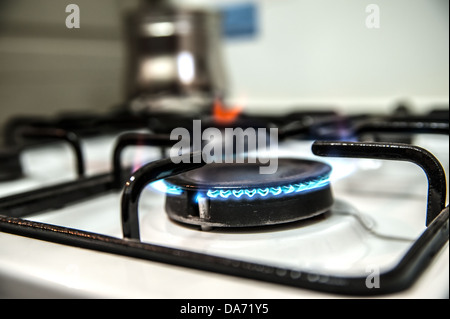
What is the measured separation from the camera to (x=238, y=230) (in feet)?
1.23

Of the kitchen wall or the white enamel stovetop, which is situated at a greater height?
the kitchen wall

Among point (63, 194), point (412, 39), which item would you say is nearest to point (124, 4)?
point (412, 39)

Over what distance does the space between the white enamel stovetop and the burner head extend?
0.01m

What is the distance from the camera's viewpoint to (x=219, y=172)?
441 mm

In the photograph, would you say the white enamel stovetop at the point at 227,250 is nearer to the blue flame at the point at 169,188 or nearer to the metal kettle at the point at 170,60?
the blue flame at the point at 169,188

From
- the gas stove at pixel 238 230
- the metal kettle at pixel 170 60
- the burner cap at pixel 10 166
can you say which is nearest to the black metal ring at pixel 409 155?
the gas stove at pixel 238 230

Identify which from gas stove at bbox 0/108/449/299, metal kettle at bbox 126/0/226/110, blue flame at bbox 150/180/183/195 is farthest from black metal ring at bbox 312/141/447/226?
metal kettle at bbox 126/0/226/110

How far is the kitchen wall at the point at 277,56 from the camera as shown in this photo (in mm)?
985

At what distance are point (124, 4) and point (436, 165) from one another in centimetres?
106

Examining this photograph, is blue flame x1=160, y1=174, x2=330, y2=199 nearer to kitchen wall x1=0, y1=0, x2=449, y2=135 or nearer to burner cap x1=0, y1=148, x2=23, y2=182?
burner cap x1=0, y1=148, x2=23, y2=182

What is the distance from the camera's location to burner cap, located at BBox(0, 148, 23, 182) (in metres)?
0.62

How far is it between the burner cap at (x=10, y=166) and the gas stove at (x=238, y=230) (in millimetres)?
24

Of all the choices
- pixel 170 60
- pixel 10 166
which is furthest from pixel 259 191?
pixel 170 60
